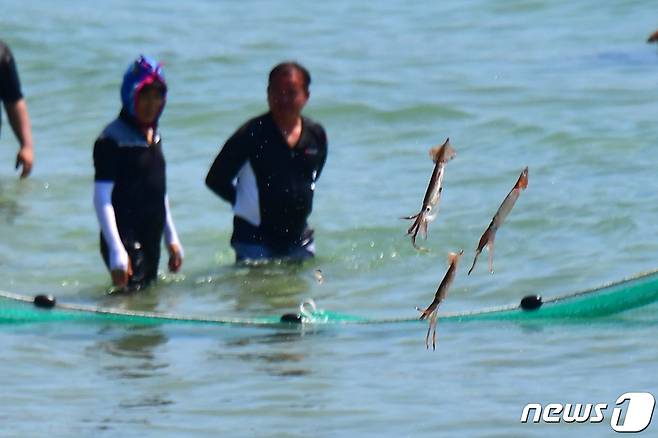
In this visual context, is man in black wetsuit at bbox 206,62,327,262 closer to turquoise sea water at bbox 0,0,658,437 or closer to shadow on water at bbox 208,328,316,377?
turquoise sea water at bbox 0,0,658,437

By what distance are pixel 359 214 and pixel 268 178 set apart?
227cm

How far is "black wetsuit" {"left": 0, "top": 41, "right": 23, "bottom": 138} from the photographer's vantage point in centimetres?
1076

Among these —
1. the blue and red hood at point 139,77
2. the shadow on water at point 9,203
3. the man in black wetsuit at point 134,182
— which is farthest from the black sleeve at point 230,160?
the shadow on water at point 9,203

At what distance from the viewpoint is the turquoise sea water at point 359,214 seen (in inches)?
259

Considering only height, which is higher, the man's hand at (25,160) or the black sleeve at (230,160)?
the black sleeve at (230,160)

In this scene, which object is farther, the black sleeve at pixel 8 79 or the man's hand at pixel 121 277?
the black sleeve at pixel 8 79

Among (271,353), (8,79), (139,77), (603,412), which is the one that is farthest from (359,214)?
(603,412)

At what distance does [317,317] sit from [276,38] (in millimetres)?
10506

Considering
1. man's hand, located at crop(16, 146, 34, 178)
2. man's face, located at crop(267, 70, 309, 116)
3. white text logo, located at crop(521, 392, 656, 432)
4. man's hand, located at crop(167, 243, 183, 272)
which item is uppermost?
man's face, located at crop(267, 70, 309, 116)

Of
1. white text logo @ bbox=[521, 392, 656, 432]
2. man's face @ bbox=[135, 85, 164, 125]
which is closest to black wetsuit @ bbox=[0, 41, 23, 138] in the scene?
man's face @ bbox=[135, 85, 164, 125]

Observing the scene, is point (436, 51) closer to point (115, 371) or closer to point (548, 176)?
point (548, 176)

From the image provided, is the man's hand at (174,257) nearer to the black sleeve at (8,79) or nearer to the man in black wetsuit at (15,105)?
the man in black wetsuit at (15,105)

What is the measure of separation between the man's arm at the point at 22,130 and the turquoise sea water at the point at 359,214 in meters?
0.48

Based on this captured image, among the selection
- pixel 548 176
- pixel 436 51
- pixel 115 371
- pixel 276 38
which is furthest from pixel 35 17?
pixel 115 371
